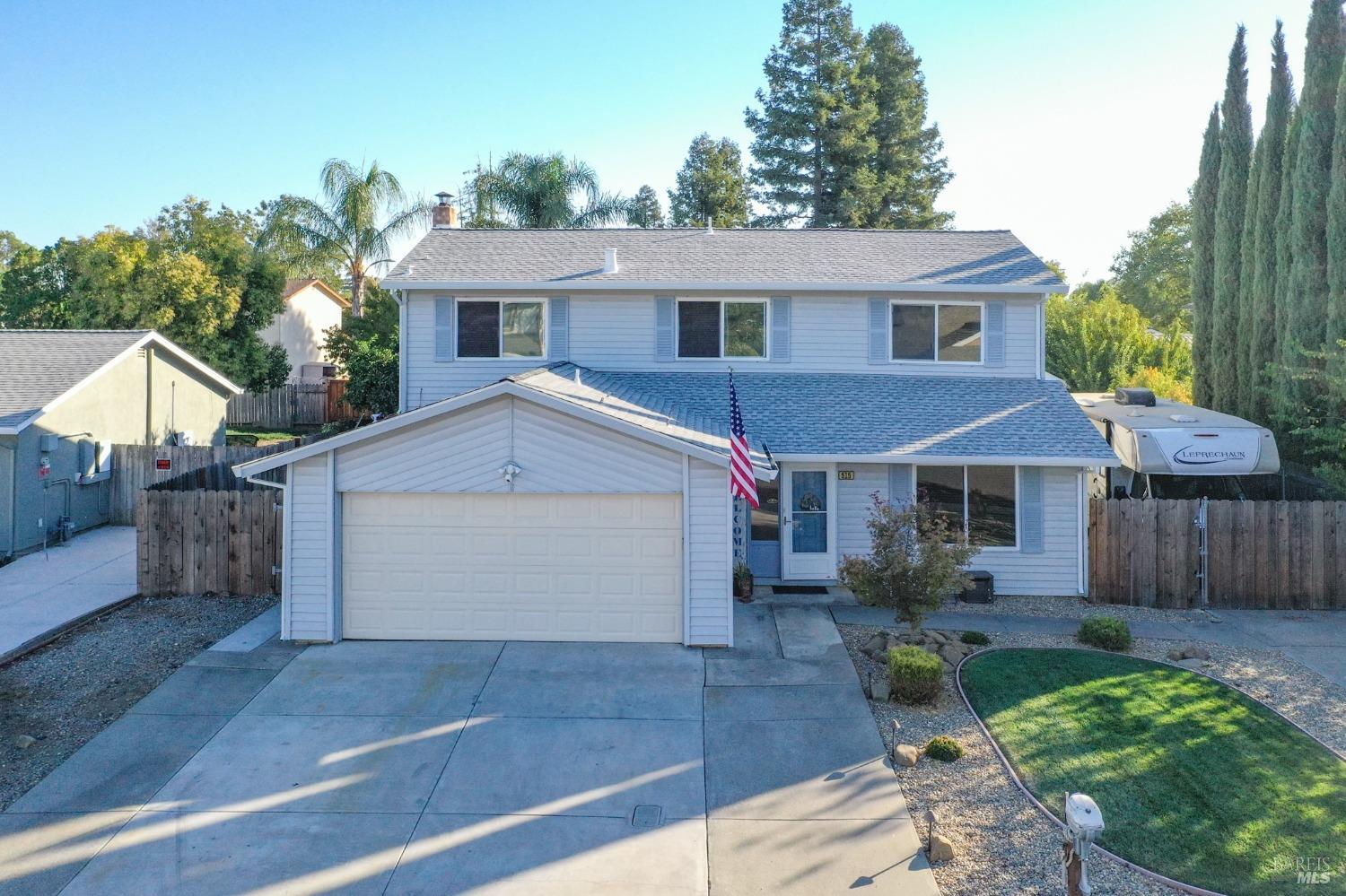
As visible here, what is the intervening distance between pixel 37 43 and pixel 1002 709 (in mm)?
20186

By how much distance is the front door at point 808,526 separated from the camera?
563 inches

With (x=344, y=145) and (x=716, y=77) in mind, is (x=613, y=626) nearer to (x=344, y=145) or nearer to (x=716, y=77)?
(x=716, y=77)

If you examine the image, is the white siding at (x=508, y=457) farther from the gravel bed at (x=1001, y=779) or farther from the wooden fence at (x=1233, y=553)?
the wooden fence at (x=1233, y=553)

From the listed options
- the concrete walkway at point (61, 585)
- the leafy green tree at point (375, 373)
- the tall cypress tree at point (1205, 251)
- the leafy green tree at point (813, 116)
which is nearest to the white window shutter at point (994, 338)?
the tall cypress tree at point (1205, 251)

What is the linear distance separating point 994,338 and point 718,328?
504 centimetres

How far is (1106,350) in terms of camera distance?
27016 mm

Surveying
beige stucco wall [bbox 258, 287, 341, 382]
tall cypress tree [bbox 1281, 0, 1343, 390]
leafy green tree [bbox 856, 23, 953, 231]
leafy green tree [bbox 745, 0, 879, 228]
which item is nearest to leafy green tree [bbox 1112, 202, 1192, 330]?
leafy green tree [bbox 856, 23, 953, 231]

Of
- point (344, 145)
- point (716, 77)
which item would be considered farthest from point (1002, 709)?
point (344, 145)

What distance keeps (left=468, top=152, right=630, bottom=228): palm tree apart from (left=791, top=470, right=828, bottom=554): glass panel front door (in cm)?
1988

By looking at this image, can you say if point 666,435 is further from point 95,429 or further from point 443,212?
point 95,429

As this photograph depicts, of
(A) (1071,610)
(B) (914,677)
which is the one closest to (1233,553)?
(A) (1071,610)

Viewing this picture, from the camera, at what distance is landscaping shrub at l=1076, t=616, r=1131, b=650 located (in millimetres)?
11195

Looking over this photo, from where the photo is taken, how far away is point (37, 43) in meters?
16.7

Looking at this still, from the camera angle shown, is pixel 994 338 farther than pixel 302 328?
No
